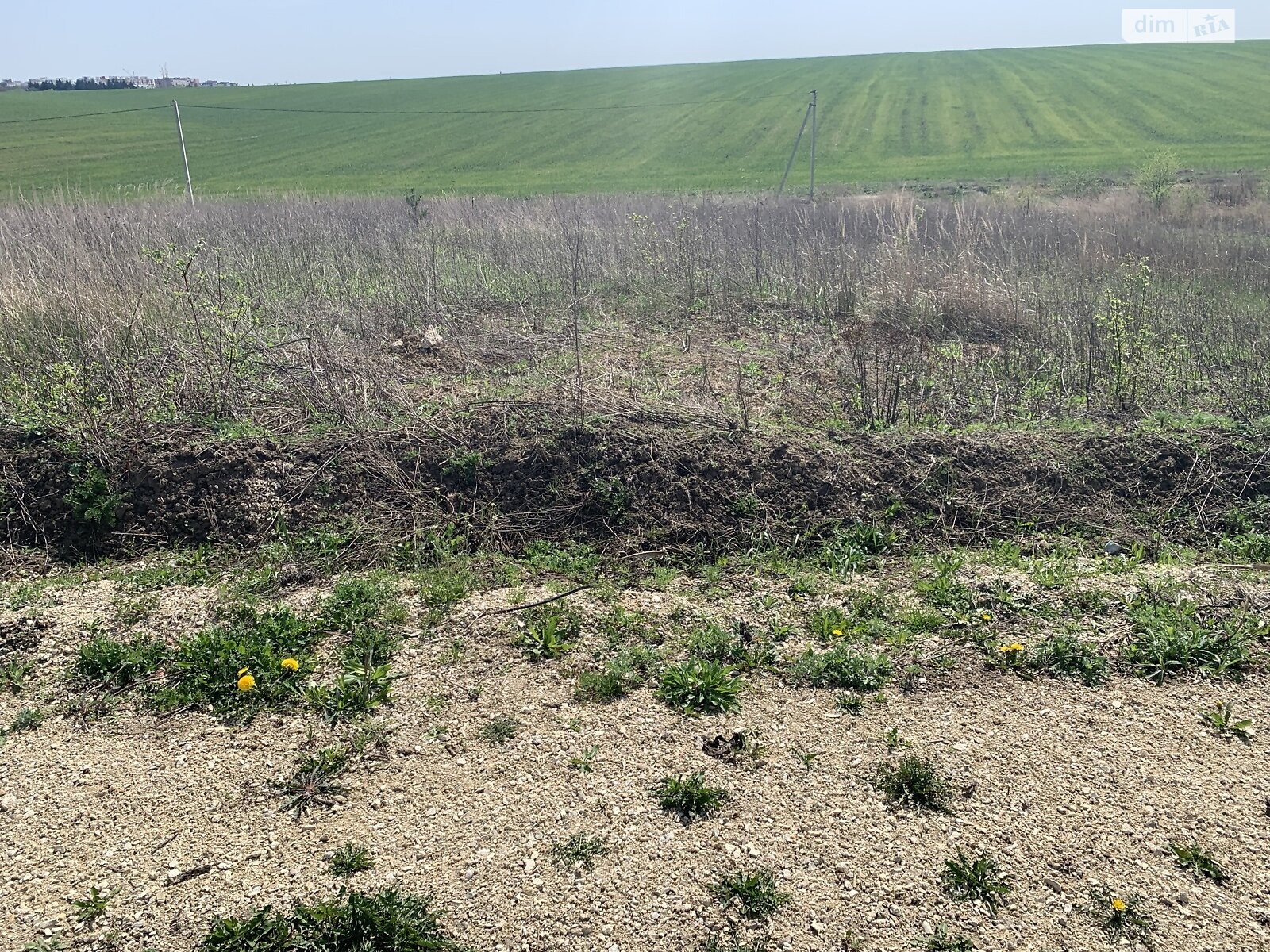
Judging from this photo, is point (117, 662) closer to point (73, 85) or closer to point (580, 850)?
point (580, 850)

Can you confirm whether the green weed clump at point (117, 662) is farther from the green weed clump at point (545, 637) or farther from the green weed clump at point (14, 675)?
the green weed clump at point (545, 637)

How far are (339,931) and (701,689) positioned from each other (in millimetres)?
1709

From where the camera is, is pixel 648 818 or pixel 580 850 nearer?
pixel 580 850

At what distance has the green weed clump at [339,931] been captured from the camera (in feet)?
8.18

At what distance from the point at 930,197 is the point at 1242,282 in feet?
44.0

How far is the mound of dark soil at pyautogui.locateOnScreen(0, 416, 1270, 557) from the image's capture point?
16.9 ft

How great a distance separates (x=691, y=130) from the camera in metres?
40.7

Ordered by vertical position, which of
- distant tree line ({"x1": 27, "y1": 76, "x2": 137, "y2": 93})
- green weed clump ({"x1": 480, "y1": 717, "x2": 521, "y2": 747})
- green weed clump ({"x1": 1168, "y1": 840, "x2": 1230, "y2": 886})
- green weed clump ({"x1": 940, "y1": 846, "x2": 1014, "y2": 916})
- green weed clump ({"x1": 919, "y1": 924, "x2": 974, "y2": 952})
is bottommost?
green weed clump ({"x1": 1168, "y1": 840, "x2": 1230, "y2": 886})

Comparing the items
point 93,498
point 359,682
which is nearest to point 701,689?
point 359,682

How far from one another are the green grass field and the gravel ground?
24.3 m

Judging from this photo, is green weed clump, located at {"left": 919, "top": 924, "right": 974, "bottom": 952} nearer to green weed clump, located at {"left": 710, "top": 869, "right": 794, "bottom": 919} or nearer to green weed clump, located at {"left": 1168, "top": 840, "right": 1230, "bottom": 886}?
green weed clump, located at {"left": 710, "top": 869, "right": 794, "bottom": 919}

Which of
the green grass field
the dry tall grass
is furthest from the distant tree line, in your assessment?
the dry tall grass

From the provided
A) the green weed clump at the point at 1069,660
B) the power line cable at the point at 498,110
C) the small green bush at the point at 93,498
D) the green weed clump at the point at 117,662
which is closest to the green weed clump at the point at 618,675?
the green weed clump at the point at 1069,660

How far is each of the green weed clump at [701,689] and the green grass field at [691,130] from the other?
81.3 ft
